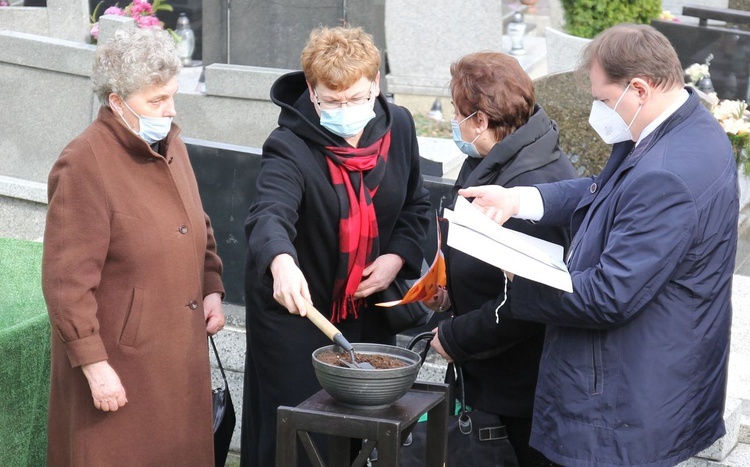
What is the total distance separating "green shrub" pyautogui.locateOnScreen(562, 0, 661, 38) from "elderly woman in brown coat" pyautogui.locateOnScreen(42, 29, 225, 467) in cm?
719

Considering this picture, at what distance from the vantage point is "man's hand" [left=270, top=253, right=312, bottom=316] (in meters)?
2.71

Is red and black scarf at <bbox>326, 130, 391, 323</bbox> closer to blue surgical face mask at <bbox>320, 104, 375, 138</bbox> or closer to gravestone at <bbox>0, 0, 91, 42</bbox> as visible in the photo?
blue surgical face mask at <bbox>320, 104, 375, 138</bbox>

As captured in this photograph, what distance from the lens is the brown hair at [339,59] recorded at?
3.14 m

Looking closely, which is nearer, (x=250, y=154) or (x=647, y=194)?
(x=647, y=194)

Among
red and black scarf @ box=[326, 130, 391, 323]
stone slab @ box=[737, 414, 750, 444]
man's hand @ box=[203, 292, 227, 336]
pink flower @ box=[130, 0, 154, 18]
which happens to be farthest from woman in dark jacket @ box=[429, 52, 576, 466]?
pink flower @ box=[130, 0, 154, 18]

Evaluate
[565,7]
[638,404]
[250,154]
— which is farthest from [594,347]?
[565,7]

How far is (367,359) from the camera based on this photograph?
2.79m

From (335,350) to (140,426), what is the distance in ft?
2.72

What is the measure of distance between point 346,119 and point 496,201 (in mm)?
550

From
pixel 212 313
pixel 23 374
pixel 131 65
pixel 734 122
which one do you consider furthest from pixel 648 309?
pixel 734 122

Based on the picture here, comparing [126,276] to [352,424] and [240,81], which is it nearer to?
[352,424]

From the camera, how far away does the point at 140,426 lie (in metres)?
3.26

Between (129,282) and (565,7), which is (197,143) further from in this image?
(565,7)

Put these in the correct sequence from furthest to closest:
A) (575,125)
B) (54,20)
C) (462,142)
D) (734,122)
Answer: (54,20)
(734,122)
(575,125)
(462,142)
